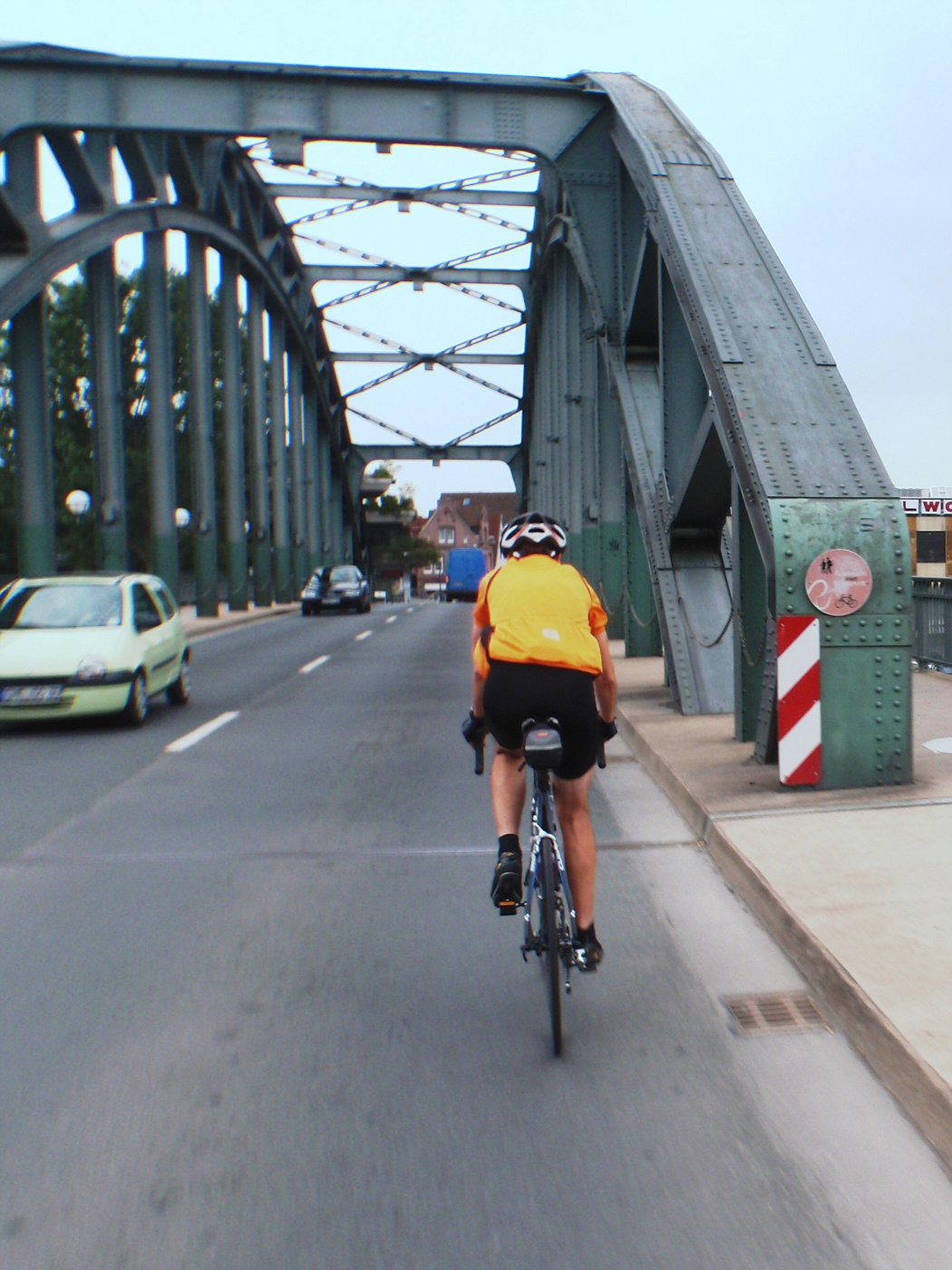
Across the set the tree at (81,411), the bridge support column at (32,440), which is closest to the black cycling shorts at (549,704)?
the bridge support column at (32,440)

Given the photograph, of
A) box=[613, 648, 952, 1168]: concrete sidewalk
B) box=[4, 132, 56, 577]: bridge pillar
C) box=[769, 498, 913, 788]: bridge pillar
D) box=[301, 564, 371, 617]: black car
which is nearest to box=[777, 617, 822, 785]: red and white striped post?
box=[769, 498, 913, 788]: bridge pillar

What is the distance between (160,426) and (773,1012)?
28524 mm

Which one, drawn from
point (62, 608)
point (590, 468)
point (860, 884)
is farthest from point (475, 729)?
point (590, 468)

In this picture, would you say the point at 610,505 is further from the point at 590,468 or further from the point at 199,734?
the point at 199,734

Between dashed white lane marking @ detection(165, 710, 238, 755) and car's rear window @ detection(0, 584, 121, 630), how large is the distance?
133cm

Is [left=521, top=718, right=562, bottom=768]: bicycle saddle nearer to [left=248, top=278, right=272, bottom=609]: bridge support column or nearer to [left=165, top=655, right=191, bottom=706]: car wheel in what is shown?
[left=165, top=655, right=191, bottom=706]: car wheel

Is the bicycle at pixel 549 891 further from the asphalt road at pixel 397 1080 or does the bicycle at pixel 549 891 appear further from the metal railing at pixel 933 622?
the metal railing at pixel 933 622

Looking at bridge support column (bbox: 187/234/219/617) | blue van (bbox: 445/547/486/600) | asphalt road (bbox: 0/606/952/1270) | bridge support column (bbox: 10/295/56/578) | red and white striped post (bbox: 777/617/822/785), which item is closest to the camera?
Result: asphalt road (bbox: 0/606/952/1270)

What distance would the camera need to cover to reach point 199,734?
1119 cm

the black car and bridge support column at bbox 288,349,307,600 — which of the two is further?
bridge support column at bbox 288,349,307,600

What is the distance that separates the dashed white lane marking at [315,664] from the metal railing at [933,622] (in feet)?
26.2

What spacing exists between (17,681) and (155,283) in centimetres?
2146

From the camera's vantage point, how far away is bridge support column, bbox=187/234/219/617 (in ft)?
111

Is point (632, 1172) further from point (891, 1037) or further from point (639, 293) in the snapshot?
point (639, 293)
